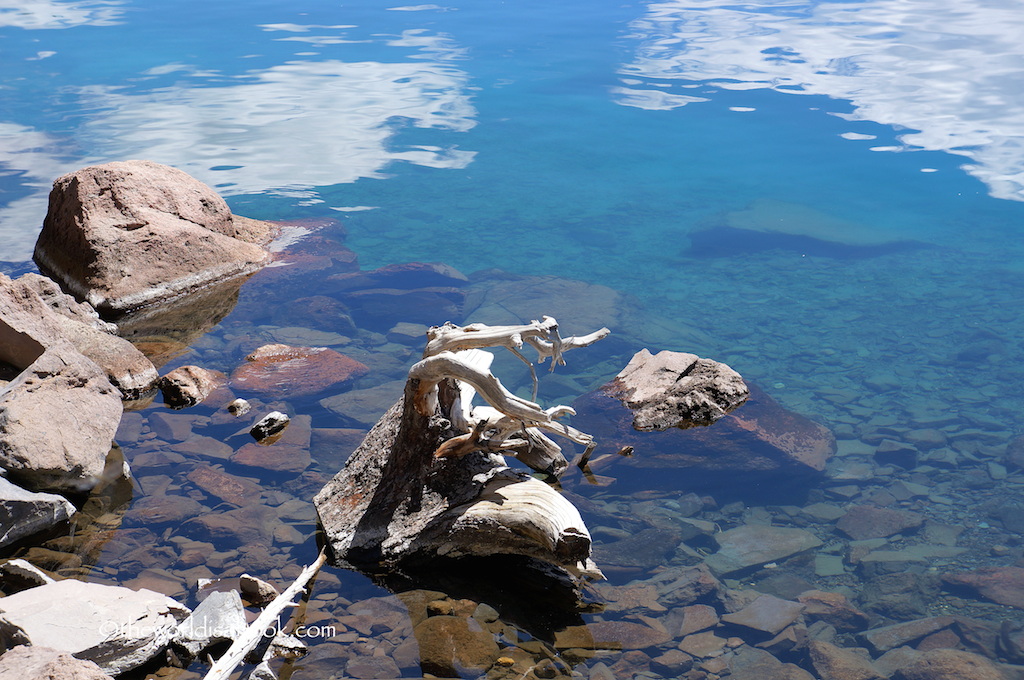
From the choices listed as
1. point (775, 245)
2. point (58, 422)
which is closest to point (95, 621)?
point (58, 422)

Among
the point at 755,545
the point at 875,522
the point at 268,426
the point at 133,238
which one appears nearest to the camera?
the point at 755,545

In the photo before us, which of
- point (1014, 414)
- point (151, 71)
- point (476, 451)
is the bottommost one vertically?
point (1014, 414)

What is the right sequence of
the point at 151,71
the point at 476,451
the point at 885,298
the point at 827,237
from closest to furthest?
the point at 476,451
the point at 885,298
the point at 827,237
the point at 151,71

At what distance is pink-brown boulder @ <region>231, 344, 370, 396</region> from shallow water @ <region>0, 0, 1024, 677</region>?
24cm

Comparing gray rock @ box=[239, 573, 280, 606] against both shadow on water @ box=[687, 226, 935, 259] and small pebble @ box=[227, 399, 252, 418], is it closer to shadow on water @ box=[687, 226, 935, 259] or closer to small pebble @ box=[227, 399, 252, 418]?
small pebble @ box=[227, 399, 252, 418]

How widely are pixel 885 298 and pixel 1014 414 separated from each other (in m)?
2.84

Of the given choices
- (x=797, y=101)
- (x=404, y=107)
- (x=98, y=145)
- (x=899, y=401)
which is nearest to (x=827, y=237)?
(x=899, y=401)

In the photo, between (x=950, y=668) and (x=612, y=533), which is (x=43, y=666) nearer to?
(x=612, y=533)

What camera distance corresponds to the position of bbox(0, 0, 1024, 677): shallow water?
6289mm

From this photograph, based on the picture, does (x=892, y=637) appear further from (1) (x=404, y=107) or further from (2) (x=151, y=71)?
(2) (x=151, y=71)

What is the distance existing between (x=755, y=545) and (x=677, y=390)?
199cm

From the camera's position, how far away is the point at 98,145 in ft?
49.1

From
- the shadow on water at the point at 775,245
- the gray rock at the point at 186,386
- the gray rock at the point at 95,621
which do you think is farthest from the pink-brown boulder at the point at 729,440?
the shadow on water at the point at 775,245

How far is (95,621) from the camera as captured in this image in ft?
13.9
